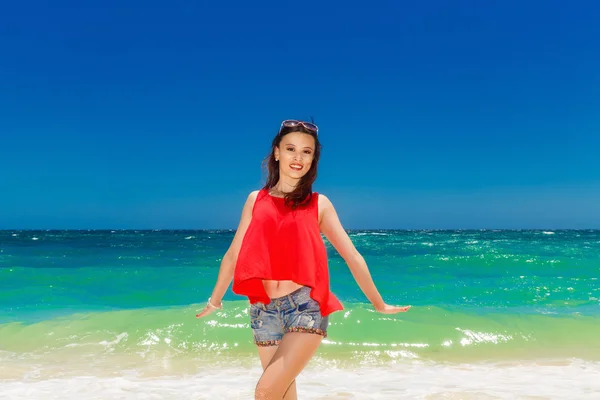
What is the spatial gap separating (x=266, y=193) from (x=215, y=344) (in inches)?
204

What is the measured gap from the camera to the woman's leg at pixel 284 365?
2629 mm

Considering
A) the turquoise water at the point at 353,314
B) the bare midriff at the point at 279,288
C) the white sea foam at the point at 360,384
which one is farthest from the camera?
the turquoise water at the point at 353,314

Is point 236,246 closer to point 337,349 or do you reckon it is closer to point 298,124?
point 298,124

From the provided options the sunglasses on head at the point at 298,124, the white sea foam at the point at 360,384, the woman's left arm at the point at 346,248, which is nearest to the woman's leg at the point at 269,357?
the woman's left arm at the point at 346,248

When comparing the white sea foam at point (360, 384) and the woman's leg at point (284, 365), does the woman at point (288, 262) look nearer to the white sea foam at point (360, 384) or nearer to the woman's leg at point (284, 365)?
the woman's leg at point (284, 365)

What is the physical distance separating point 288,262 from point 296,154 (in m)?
0.56

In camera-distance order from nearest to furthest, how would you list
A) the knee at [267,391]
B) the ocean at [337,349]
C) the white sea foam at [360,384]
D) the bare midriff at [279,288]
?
the knee at [267,391] < the bare midriff at [279,288] < the white sea foam at [360,384] < the ocean at [337,349]

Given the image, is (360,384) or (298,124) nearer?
(298,124)

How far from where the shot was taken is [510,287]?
49.4 feet

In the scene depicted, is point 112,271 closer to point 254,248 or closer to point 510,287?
point 510,287

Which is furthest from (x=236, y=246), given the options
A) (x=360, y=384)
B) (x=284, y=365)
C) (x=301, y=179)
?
(x=360, y=384)

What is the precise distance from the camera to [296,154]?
295cm

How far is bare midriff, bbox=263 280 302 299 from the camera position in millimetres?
2740

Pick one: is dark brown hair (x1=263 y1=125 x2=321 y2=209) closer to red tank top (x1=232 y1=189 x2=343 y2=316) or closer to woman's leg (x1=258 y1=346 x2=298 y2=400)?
red tank top (x1=232 y1=189 x2=343 y2=316)
